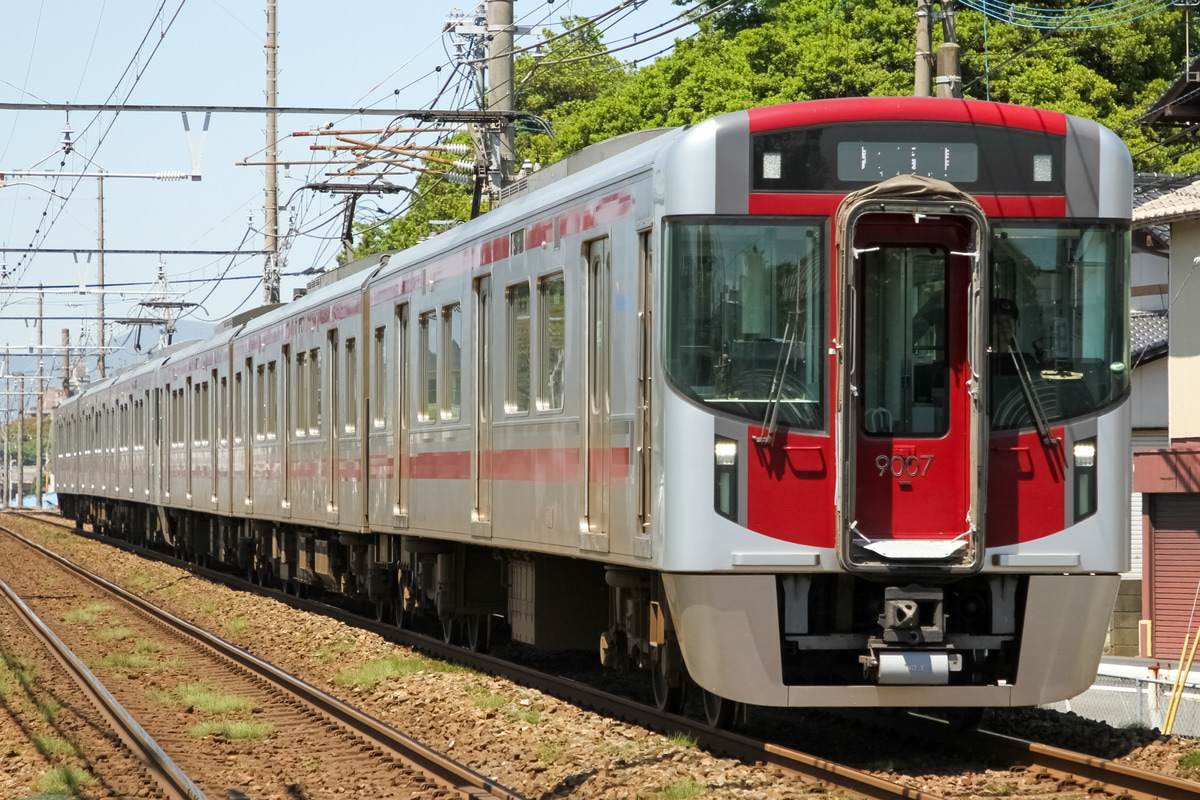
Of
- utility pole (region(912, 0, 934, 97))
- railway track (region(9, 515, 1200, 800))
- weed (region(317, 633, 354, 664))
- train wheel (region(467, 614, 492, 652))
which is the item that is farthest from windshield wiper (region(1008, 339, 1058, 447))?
utility pole (region(912, 0, 934, 97))

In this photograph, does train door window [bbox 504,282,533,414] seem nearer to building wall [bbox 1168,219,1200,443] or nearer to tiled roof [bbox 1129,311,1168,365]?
building wall [bbox 1168,219,1200,443]

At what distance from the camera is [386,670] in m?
12.7

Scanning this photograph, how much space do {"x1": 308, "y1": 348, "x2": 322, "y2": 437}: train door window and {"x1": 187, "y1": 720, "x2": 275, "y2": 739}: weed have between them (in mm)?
6795

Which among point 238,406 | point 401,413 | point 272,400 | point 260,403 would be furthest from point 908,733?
point 238,406

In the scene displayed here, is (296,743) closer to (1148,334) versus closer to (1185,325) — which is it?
(1185,325)

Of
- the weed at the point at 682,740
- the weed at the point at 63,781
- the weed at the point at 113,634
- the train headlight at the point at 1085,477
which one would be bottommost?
the weed at the point at 113,634

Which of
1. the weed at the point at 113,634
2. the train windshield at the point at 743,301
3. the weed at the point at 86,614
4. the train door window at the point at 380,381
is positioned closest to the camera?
the train windshield at the point at 743,301

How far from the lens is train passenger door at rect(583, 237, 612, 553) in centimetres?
934

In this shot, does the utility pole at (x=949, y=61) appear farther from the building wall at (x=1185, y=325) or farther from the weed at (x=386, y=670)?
the weed at (x=386, y=670)

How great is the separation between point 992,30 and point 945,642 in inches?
1055

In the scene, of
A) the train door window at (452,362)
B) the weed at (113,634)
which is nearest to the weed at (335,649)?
the weed at (113,634)

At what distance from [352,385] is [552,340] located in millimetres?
5858

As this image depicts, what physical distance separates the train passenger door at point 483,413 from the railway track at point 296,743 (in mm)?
1574

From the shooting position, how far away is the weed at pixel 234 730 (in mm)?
10336
